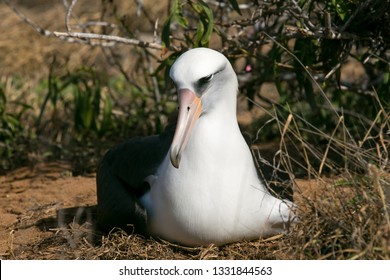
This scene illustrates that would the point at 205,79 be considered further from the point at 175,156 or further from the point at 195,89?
the point at 175,156

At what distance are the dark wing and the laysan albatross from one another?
5 cm

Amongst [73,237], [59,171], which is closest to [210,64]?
[73,237]

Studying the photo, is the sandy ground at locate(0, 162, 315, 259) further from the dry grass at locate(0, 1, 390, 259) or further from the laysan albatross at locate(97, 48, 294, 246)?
the laysan albatross at locate(97, 48, 294, 246)

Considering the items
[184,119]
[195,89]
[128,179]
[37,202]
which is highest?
[195,89]

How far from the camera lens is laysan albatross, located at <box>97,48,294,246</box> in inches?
148

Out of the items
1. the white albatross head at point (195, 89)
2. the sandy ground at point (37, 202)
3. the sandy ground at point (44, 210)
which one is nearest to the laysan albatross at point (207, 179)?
the white albatross head at point (195, 89)

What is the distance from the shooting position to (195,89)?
148 inches

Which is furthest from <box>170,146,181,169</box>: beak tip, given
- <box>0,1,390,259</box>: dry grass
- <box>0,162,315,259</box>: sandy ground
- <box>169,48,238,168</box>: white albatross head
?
<box>0,162,315,259</box>: sandy ground

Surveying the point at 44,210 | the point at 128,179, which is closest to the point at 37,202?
the point at 44,210

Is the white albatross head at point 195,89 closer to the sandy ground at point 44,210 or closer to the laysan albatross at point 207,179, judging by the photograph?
the laysan albatross at point 207,179

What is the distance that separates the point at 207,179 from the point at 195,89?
0.41m
